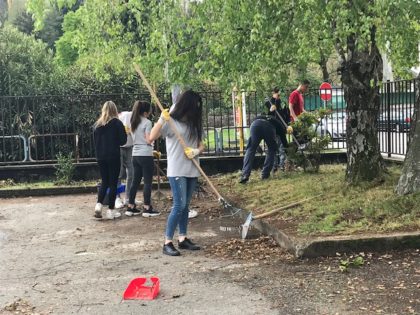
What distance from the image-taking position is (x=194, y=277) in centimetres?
509

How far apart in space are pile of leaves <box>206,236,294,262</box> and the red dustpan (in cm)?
129

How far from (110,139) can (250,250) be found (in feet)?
10.4

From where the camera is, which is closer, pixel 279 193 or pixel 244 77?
pixel 244 77

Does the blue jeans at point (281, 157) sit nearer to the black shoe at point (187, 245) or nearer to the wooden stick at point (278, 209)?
the wooden stick at point (278, 209)

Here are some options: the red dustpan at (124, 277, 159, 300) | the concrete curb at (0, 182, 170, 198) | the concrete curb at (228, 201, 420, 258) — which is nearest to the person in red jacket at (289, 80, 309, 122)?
the concrete curb at (0, 182, 170, 198)

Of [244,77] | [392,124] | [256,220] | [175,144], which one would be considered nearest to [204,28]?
[244,77]

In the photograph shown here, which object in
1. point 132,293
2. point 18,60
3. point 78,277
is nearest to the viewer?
point 132,293

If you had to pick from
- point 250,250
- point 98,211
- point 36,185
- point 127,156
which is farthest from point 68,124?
point 250,250

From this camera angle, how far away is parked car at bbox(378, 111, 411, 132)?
10.9 m

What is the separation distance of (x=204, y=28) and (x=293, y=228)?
274 cm

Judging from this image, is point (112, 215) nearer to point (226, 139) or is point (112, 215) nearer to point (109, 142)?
point (109, 142)

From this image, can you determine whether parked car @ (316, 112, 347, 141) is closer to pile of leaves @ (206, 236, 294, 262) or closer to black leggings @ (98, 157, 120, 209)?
black leggings @ (98, 157, 120, 209)

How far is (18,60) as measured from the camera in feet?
45.6

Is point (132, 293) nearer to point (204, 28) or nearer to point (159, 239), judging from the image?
point (159, 239)
